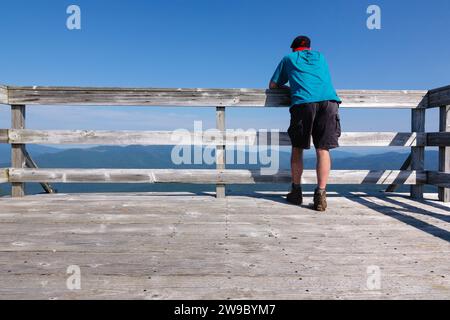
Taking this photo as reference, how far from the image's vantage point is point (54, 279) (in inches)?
69.0

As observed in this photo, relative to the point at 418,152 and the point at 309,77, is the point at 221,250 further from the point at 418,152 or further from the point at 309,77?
the point at 418,152

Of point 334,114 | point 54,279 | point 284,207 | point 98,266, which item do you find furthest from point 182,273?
point 334,114

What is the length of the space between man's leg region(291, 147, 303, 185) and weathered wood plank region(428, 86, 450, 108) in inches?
77.0

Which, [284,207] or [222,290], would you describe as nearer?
[222,290]

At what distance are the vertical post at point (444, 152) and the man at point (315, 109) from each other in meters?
1.55

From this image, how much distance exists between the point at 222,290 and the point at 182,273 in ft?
1.05

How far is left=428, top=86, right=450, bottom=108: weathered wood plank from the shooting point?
151 inches

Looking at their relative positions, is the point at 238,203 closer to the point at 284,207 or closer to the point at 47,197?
the point at 284,207

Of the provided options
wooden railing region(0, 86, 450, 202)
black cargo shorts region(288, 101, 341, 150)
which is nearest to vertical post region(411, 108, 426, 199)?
wooden railing region(0, 86, 450, 202)

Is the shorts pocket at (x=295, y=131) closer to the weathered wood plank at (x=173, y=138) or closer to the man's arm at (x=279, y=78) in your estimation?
the weathered wood plank at (x=173, y=138)

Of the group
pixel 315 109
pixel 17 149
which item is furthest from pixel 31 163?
pixel 315 109

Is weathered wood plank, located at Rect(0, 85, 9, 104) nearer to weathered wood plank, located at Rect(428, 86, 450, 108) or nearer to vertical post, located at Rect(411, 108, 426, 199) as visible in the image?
vertical post, located at Rect(411, 108, 426, 199)

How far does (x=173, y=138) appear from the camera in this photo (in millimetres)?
4027

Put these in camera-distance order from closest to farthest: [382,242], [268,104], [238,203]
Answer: [382,242]
[238,203]
[268,104]
